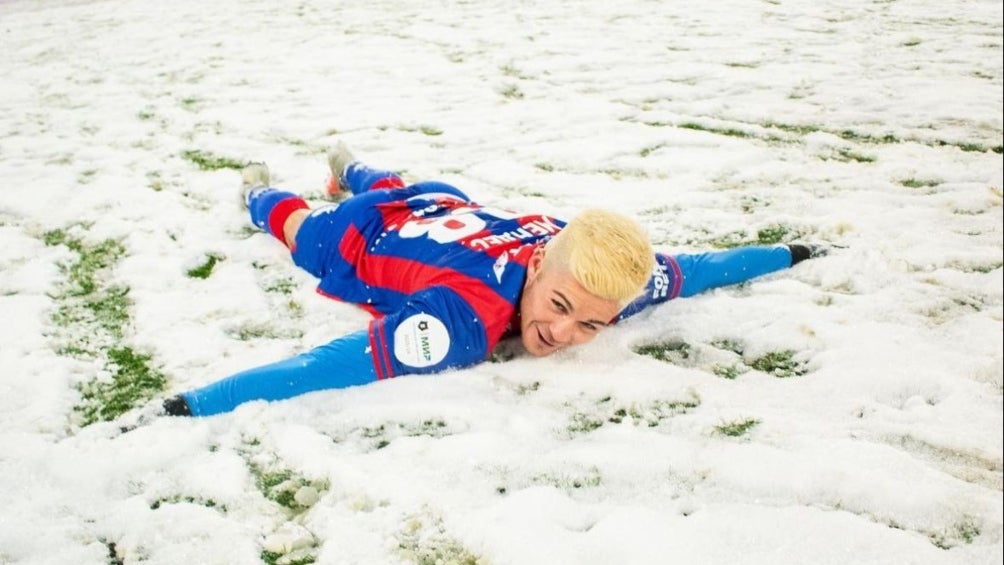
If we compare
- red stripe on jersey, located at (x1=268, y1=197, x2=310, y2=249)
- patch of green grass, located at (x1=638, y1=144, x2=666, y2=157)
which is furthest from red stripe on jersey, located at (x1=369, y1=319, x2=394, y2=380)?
patch of green grass, located at (x1=638, y1=144, x2=666, y2=157)

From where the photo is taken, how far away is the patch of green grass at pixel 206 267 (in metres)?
3.42

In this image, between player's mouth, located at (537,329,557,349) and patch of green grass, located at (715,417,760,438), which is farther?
player's mouth, located at (537,329,557,349)

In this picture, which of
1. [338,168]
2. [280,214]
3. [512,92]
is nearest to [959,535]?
[280,214]

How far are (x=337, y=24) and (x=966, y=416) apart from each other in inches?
344

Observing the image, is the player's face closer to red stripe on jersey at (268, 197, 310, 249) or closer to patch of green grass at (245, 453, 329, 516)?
patch of green grass at (245, 453, 329, 516)

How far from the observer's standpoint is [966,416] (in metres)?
2.10

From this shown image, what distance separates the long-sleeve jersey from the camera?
2.42m

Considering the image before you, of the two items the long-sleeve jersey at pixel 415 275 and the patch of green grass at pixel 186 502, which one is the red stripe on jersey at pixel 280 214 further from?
the patch of green grass at pixel 186 502

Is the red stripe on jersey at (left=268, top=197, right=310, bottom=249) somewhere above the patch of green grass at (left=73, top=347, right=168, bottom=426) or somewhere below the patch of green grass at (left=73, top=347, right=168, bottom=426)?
above

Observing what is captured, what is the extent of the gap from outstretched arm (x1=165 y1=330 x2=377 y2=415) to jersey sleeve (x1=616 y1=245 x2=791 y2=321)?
1.07 m

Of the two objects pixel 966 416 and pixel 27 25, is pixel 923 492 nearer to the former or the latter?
pixel 966 416

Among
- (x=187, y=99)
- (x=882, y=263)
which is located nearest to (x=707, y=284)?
(x=882, y=263)

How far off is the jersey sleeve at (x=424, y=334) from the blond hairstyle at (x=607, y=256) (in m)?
0.38

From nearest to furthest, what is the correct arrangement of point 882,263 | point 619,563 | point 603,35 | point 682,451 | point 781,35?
point 619,563 < point 682,451 < point 882,263 < point 781,35 < point 603,35
